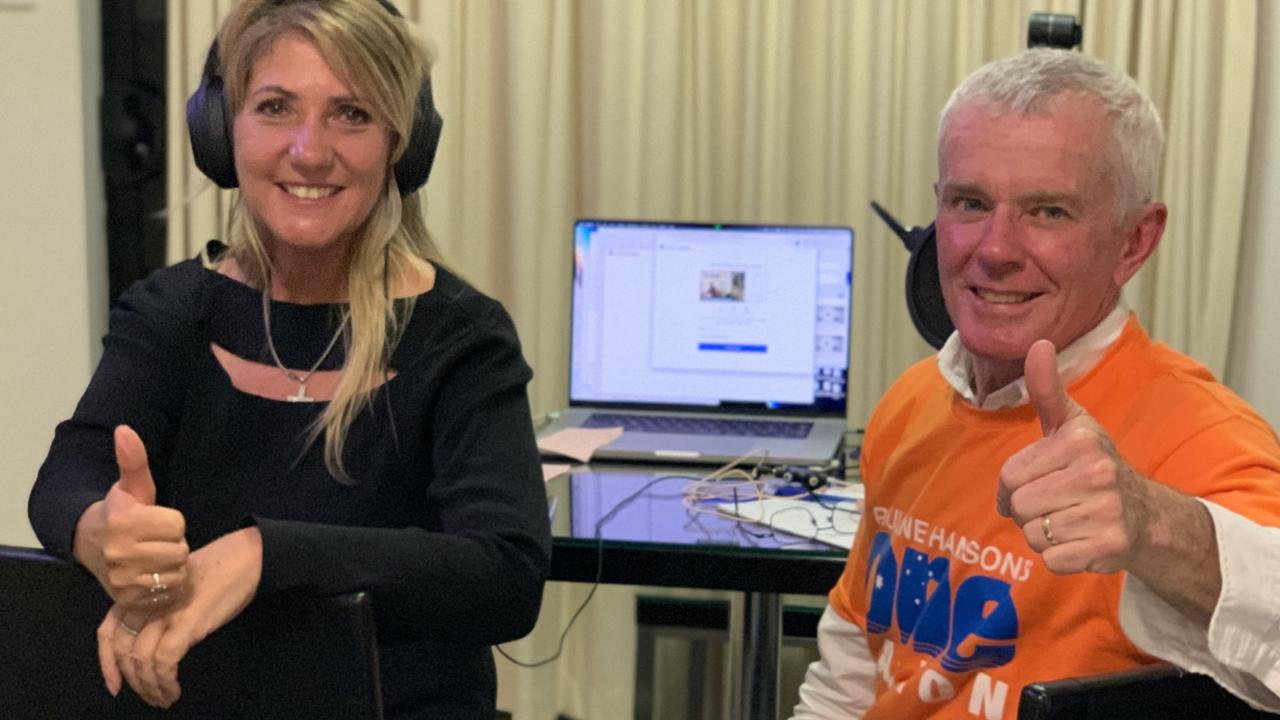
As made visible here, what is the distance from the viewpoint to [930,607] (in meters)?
1.29

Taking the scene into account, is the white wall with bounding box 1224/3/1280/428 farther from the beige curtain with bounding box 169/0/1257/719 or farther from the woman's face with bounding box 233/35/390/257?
the woman's face with bounding box 233/35/390/257

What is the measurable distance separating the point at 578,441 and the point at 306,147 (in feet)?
3.26

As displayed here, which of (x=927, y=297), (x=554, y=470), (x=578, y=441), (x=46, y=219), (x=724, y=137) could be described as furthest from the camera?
(x=46, y=219)

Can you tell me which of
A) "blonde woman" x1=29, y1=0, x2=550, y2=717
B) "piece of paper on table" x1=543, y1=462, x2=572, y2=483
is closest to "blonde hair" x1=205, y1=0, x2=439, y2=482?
"blonde woman" x1=29, y1=0, x2=550, y2=717

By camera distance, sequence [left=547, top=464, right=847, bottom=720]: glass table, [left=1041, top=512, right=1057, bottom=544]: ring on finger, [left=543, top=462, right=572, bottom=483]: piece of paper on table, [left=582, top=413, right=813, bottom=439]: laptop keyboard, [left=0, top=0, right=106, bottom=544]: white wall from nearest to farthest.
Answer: [left=1041, top=512, right=1057, bottom=544]: ring on finger → [left=547, top=464, right=847, bottom=720]: glass table → [left=543, top=462, right=572, bottom=483]: piece of paper on table → [left=582, top=413, right=813, bottom=439]: laptop keyboard → [left=0, top=0, right=106, bottom=544]: white wall

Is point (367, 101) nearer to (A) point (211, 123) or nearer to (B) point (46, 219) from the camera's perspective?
(A) point (211, 123)

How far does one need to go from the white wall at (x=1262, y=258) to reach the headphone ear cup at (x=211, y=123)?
1978 mm

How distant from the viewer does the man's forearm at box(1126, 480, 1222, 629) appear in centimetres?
97

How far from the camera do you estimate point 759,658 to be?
1.96m

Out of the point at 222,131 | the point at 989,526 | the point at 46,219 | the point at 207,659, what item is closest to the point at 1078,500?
the point at 989,526

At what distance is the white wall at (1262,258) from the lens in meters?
2.61

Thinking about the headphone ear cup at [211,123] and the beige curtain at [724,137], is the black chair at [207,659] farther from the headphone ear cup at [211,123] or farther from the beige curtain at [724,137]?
the beige curtain at [724,137]

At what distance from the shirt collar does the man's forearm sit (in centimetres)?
25

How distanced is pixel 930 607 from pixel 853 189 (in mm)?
1578
